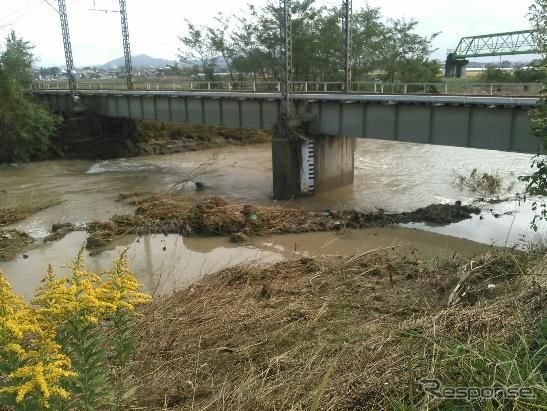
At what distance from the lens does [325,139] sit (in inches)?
1010

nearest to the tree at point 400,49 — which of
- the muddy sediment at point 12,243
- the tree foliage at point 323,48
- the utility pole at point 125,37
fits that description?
the tree foliage at point 323,48

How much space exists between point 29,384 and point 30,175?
32211 mm

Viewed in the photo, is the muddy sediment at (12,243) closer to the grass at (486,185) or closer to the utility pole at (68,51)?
the grass at (486,185)

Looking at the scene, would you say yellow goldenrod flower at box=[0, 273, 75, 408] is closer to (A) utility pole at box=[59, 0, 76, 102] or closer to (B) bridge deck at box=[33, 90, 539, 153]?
(B) bridge deck at box=[33, 90, 539, 153]

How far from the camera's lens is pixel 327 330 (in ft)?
24.7

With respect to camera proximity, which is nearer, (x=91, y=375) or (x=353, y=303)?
(x=91, y=375)

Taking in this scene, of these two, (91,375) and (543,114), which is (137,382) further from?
(543,114)

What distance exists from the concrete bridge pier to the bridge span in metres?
0.05

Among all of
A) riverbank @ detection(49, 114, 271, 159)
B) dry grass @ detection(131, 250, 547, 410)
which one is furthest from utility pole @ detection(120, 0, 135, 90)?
dry grass @ detection(131, 250, 547, 410)

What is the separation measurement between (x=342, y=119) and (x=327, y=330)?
17.3m

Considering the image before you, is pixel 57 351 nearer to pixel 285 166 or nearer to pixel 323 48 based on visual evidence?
pixel 285 166

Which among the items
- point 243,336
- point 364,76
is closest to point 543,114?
point 243,336

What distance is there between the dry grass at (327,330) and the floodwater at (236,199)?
3.83m

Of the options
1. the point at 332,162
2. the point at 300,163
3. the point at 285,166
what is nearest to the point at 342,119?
the point at 300,163
